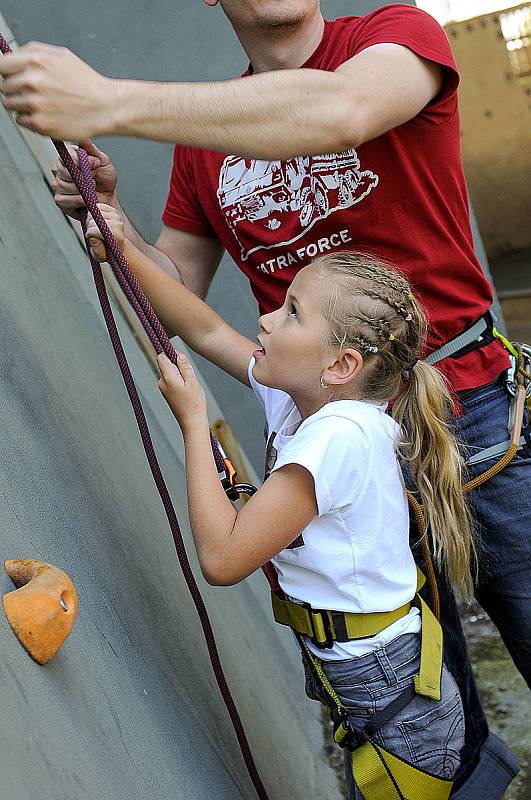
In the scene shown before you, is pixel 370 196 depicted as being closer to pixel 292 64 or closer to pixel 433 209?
pixel 433 209

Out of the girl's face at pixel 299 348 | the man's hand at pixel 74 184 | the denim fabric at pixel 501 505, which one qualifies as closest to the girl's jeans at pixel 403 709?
the denim fabric at pixel 501 505

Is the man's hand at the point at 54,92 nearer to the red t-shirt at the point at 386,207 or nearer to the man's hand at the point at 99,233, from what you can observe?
the man's hand at the point at 99,233

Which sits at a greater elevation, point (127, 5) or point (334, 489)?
point (127, 5)

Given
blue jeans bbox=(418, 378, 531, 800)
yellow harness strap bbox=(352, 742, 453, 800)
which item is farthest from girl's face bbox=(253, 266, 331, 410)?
yellow harness strap bbox=(352, 742, 453, 800)

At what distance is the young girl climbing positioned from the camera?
1.46 metres

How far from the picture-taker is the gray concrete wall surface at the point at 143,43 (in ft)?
9.87

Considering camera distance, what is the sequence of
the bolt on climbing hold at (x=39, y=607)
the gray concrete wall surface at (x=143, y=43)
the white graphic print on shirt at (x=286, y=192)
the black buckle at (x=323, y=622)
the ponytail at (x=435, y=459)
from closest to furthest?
the bolt on climbing hold at (x=39, y=607)
the black buckle at (x=323, y=622)
the ponytail at (x=435, y=459)
the white graphic print on shirt at (x=286, y=192)
the gray concrete wall surface at (x=143, y=43)

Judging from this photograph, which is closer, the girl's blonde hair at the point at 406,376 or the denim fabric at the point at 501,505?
the girl's blonde hair at the point at 406,376

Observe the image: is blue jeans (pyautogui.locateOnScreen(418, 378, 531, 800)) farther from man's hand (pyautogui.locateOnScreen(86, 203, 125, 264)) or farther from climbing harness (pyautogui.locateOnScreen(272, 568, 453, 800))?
man's hand (pyautogui.locateOnScreen(86, 203, 125, 264))

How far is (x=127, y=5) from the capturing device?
9.92 ft

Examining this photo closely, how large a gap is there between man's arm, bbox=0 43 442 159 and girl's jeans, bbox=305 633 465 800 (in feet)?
2.69

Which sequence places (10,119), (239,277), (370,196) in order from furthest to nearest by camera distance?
1. (239,277)
2. (10,119)
3. (370,196)

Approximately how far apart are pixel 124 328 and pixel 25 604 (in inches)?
63.5

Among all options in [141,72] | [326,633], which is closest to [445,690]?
[326,633]
